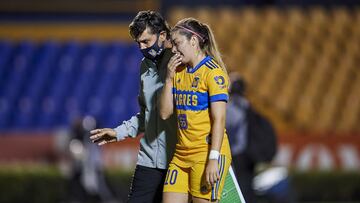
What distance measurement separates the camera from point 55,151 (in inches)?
690

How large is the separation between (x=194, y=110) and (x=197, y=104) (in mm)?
45

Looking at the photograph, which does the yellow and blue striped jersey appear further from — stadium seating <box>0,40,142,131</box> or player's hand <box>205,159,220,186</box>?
stadium seating <box>0,40,142,131</box>

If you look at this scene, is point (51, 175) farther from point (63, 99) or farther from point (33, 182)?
point (63, 99)

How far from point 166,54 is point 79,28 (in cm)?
1383

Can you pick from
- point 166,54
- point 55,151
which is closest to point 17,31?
point 55,151

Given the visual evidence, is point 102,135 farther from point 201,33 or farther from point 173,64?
point 201,33

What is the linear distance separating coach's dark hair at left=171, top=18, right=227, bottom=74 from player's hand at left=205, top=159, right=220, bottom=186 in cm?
67

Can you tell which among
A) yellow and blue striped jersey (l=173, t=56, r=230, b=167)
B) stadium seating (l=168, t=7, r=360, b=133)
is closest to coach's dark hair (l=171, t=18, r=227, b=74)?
yellow and blue striped jersey (l=173, t=56, r=230, b=167)

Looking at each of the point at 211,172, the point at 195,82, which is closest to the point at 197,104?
the point at 195,82

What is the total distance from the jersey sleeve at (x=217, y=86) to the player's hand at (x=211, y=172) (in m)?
0.42

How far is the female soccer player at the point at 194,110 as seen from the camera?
6691 millimetres

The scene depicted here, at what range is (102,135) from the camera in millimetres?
7301

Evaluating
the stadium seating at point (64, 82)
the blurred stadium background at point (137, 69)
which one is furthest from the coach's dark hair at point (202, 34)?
the stadium seating at point (64, 82)

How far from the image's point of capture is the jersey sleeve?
6.66 metres
